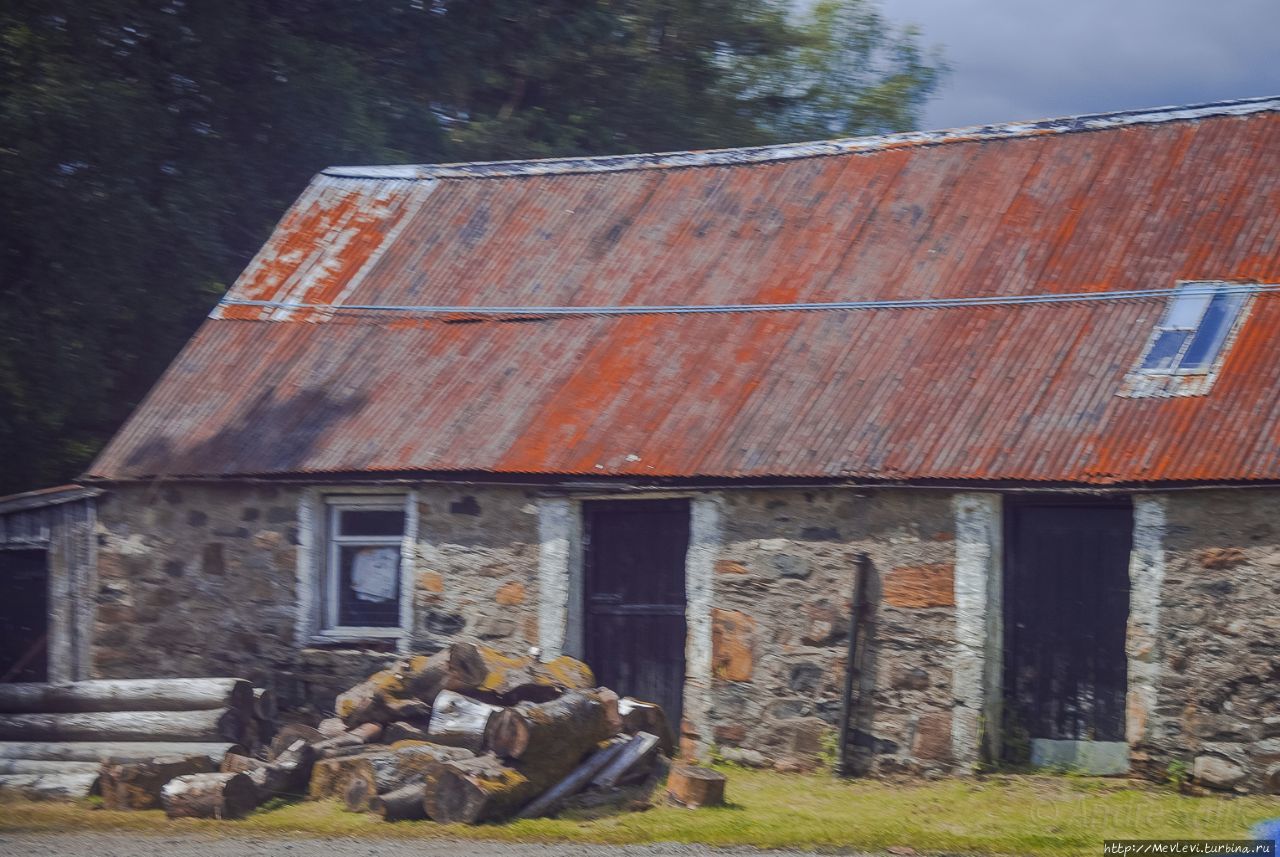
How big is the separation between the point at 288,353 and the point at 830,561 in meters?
6.34

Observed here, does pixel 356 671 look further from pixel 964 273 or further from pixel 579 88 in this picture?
pixel 579 88

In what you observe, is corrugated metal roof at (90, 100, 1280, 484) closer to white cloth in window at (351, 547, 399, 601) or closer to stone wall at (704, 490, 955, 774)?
stone wall at (704, 490, 955, 774)

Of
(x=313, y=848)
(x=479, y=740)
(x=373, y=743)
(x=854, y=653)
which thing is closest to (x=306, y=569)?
(x=373, y=743)

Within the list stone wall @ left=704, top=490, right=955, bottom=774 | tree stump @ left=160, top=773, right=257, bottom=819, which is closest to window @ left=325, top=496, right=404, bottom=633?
tree stump @ left=160, top=773, right=257, bottom=819

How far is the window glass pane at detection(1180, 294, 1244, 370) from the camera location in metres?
11.6

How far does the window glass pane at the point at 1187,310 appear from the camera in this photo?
12000 millimetres

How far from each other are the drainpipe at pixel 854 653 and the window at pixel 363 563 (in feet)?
13.9

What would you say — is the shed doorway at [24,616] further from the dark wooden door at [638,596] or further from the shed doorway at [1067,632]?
the shed doorway at [1067,632]

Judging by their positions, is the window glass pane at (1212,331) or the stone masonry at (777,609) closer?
the stone masonry at (777,609)

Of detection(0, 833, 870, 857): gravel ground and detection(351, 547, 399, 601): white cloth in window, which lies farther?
detection(351, 547, 399, 601): white cloth in window

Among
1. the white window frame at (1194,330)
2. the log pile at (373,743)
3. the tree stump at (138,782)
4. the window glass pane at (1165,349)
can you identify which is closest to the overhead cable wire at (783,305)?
the white window frame at (1194,330)

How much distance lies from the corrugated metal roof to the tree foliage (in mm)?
3353

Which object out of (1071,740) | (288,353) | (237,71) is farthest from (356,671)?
(237,71)

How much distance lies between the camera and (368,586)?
539 inches
